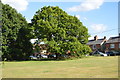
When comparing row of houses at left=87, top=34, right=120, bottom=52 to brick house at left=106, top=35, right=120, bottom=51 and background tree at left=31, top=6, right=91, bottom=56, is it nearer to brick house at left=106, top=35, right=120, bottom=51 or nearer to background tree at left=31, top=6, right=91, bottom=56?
brick house at left=106, top=35, right=120, bottom=51

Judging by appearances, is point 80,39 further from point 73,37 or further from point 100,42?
point 100,42

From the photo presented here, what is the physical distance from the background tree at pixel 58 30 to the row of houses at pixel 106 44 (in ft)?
97.0

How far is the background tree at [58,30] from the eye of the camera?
42.7m

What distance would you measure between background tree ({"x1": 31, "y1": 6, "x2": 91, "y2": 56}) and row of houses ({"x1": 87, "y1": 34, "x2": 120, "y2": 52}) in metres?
29.6

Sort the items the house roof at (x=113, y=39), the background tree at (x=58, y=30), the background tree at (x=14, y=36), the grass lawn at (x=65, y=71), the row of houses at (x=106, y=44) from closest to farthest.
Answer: the grass lawn at (x=65, y=71) → the background tree at (x=58, y=30) → the background tree at (x=14, y=36) → the row of houses at (x=106, y=44) → the house roof at (x=113, y=39)

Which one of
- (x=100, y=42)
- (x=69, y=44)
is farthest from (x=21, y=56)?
(x=100, y=42)

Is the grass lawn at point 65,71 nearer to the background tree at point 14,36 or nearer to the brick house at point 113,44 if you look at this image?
the background tree at point 14,36

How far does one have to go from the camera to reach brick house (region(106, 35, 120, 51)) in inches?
2899

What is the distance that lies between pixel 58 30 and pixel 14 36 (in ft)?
33.3

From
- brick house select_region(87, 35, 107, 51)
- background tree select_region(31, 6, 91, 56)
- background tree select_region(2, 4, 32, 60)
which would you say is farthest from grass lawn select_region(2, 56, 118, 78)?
brick house select_region(87, 35, 107, 51)

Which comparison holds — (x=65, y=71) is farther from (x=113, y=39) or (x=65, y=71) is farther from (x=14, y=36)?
(x=113, y=39)

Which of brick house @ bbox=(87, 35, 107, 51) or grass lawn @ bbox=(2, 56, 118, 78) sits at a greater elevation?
Result: brick house @ bbox=(87, 35, 107, 51)

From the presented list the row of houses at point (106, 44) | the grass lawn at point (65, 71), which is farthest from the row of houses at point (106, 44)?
the grass lawn at point (65, 71)

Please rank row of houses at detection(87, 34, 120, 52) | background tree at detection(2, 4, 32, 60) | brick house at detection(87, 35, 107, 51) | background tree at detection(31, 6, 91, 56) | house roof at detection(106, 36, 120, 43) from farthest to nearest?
brick house at detection(87, 35, 107, 51)
house roof at detection(106, 36, 120, 43)
row of houses at detection(87, 34, 120, 52)
background tree at detection(2, 4, 32, 60)
background tree at detection(31, 6, 91, 56)
